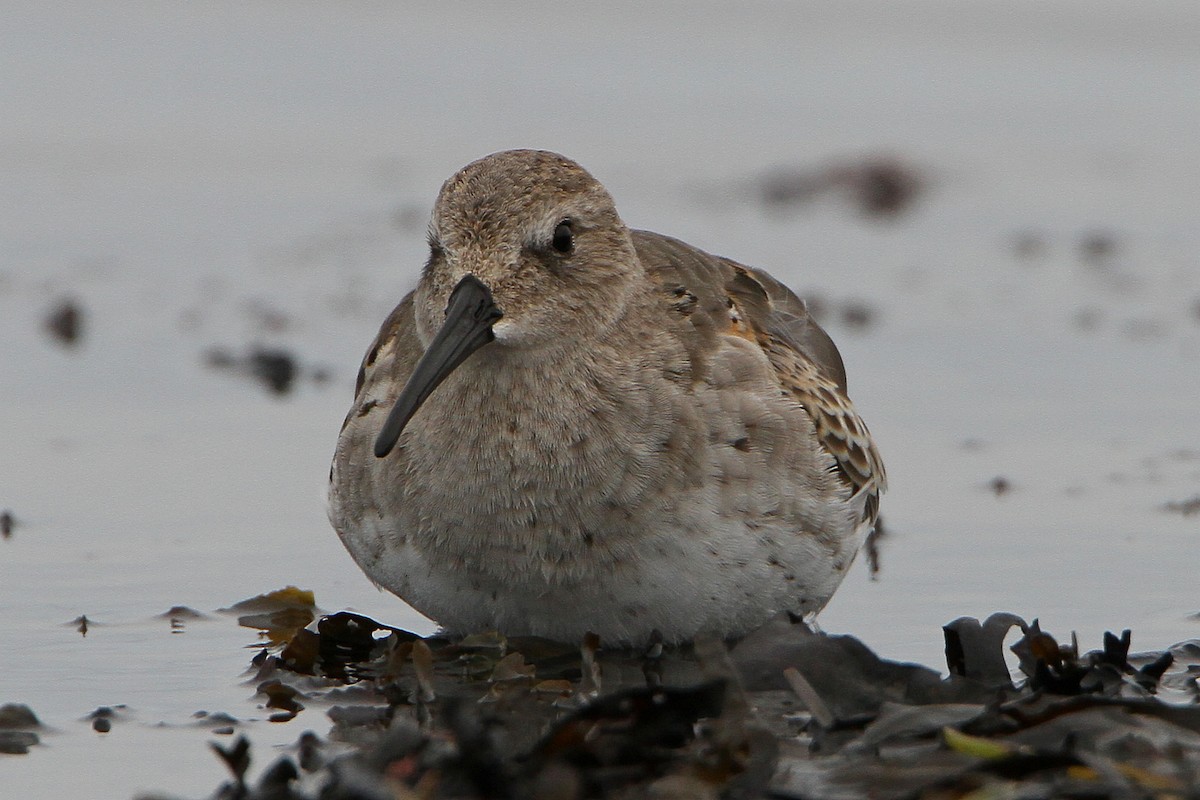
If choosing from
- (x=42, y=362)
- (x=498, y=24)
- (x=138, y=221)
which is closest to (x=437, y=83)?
(x=498, y=24)

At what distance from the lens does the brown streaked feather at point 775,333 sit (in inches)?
261

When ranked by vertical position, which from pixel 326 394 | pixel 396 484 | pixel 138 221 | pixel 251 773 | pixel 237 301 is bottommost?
pixel 251 773

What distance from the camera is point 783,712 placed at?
5.50 meters

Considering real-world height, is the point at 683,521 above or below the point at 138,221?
below

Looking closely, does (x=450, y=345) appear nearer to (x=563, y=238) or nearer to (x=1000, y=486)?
(x=563, y=238)

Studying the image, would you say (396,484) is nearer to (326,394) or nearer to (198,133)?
(326,394)

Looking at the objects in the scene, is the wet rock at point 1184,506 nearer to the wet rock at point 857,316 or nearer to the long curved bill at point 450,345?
the wet rock at point 857,316

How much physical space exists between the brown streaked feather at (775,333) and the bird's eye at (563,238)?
0.58 metres

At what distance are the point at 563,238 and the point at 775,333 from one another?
1.30m

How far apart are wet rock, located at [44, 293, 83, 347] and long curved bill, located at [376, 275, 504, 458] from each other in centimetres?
524

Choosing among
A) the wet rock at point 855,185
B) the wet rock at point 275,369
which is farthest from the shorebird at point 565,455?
the wet rock at point 855,185

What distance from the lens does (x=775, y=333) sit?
277 inches

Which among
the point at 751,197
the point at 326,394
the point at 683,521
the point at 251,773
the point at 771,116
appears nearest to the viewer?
the point at 251,773

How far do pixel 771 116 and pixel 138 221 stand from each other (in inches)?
234
